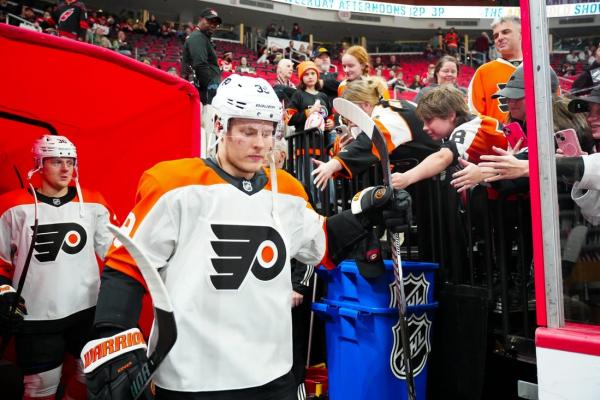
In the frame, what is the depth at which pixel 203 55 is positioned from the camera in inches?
204

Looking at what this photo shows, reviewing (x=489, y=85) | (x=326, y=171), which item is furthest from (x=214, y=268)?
(x=489, y=85)

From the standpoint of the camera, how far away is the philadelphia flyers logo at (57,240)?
10.4 feet

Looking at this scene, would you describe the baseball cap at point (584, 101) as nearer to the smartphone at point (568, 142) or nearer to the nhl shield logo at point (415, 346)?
the smartphone at point (568, 142)

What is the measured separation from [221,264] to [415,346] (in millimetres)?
1170

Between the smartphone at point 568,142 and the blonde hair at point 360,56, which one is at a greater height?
the blonde hair at point 360,56

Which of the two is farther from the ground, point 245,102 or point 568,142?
point 245,102

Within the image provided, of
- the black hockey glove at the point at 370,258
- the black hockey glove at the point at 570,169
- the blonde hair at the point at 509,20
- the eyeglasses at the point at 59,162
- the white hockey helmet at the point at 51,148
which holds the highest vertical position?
the blonde hair at the point at 509,20

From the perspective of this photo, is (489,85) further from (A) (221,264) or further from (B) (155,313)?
(B) (155,313)

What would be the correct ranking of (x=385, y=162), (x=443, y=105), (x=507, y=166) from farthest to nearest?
(x=443, y=105) < (x=385, y=162) < (x=507, y=166)

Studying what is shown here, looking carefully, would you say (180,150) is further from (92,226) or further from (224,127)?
(224,127)

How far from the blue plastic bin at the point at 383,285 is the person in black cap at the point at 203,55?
2.97 m

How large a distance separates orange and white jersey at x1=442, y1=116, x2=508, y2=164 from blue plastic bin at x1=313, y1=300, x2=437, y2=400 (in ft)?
2.24

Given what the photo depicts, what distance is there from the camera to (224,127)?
1765 mm

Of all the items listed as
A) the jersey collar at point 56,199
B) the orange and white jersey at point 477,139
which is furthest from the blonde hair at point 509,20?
the jersey collar at point 56,199
